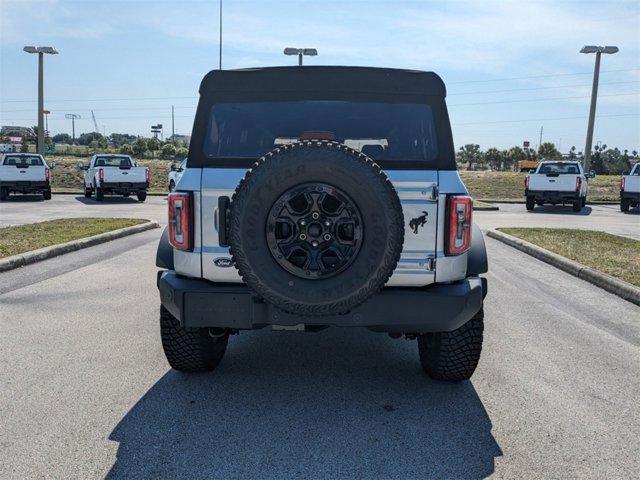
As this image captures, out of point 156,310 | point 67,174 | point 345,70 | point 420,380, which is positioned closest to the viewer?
point 345,70

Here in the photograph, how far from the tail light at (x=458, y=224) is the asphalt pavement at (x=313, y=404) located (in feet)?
3.40

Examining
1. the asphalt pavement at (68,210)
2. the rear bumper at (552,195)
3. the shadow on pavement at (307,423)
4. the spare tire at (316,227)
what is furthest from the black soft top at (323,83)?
the rear bumper at (552,195)

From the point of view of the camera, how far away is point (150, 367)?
459 cm

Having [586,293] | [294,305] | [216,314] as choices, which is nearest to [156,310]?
[216,314]

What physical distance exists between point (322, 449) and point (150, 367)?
183 centimetres

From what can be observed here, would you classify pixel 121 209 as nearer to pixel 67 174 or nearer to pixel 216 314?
pixel 216 314

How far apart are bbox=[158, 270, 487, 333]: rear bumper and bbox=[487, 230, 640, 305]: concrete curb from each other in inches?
171

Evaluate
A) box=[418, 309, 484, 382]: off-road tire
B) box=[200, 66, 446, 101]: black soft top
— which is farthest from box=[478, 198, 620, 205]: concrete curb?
box=[200, 66, 446, 101]: black soft top

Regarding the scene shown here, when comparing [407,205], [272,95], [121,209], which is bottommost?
[121,209]

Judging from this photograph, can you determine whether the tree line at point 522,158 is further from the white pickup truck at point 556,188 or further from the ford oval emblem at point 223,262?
the ford oval emblem at point 223,262

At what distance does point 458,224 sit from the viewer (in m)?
3.68

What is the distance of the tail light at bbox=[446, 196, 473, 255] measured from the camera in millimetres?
3656

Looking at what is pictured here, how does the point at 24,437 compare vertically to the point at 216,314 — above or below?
below

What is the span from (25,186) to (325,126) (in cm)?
2148
